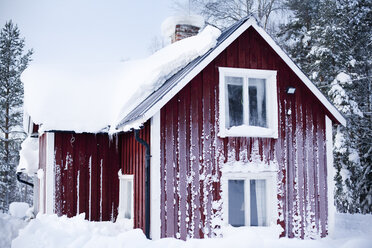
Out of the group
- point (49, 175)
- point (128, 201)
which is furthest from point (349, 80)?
point (49, 175)

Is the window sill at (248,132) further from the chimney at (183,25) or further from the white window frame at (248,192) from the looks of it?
the chimney at (183,25)

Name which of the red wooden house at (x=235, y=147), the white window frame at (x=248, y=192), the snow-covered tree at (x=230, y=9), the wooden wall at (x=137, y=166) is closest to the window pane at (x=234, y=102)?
the red wooden house at (x=235, y=147)

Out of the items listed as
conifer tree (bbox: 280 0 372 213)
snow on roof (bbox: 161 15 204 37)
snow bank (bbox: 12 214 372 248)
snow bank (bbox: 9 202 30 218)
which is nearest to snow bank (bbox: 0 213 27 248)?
snow bank (bbox: 12 214 372 248)

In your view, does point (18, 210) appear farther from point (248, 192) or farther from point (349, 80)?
point (349, 80)

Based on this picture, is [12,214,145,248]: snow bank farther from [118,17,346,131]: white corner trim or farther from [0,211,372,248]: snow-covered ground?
[118,17,346,131]: white corner trim

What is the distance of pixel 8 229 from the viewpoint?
852 centimetres

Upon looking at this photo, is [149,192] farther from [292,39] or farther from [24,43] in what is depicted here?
[24,43]

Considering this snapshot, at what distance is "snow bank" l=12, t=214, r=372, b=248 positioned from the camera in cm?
611

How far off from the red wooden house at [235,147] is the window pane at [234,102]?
0.02 metres

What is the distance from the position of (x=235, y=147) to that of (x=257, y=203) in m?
1.31

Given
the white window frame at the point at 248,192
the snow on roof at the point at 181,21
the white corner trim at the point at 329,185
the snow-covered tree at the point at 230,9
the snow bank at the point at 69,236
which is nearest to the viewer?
the snow bank at the point at 69,236

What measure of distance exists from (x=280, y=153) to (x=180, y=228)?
2.78 metres

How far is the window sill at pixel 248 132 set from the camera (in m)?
8.50

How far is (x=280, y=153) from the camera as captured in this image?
884cm
